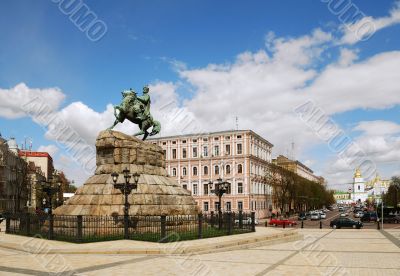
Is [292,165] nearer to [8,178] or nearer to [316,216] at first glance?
→ [316,216]

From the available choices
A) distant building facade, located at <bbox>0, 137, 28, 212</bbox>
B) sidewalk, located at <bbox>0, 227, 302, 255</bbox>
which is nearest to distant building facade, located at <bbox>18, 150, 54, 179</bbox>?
distant building facade, located at <bbox>0, 137, 28, 212</bbox>

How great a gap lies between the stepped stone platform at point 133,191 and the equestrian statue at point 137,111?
1.18 meters

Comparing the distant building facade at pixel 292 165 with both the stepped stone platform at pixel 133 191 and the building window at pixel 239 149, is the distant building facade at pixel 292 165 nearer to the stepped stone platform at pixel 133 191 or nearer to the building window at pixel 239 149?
the building window at pixel 239 149

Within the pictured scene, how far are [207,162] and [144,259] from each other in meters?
66.4

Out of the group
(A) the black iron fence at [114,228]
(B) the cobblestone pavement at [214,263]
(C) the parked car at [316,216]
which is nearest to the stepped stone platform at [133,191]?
(A) the black iron fence at [114,228]

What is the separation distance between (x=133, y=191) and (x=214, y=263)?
8797 mm

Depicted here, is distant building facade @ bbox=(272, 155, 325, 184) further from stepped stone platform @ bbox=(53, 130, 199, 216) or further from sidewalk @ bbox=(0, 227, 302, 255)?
sidewalk @ bbox=(0, 227, 302, 255)

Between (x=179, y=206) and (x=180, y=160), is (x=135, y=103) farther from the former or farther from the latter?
(x=180, y=160)

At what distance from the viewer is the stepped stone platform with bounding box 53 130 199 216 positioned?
69.3 ft

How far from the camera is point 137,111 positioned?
24656 mm

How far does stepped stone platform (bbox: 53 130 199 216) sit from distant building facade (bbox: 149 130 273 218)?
50.6 meters

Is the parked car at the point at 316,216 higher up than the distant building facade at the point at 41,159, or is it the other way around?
the distant building facade at the point at 41,159

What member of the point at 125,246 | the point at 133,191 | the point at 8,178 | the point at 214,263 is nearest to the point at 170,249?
the point at 125,246

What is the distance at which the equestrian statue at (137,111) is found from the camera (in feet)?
79.9
